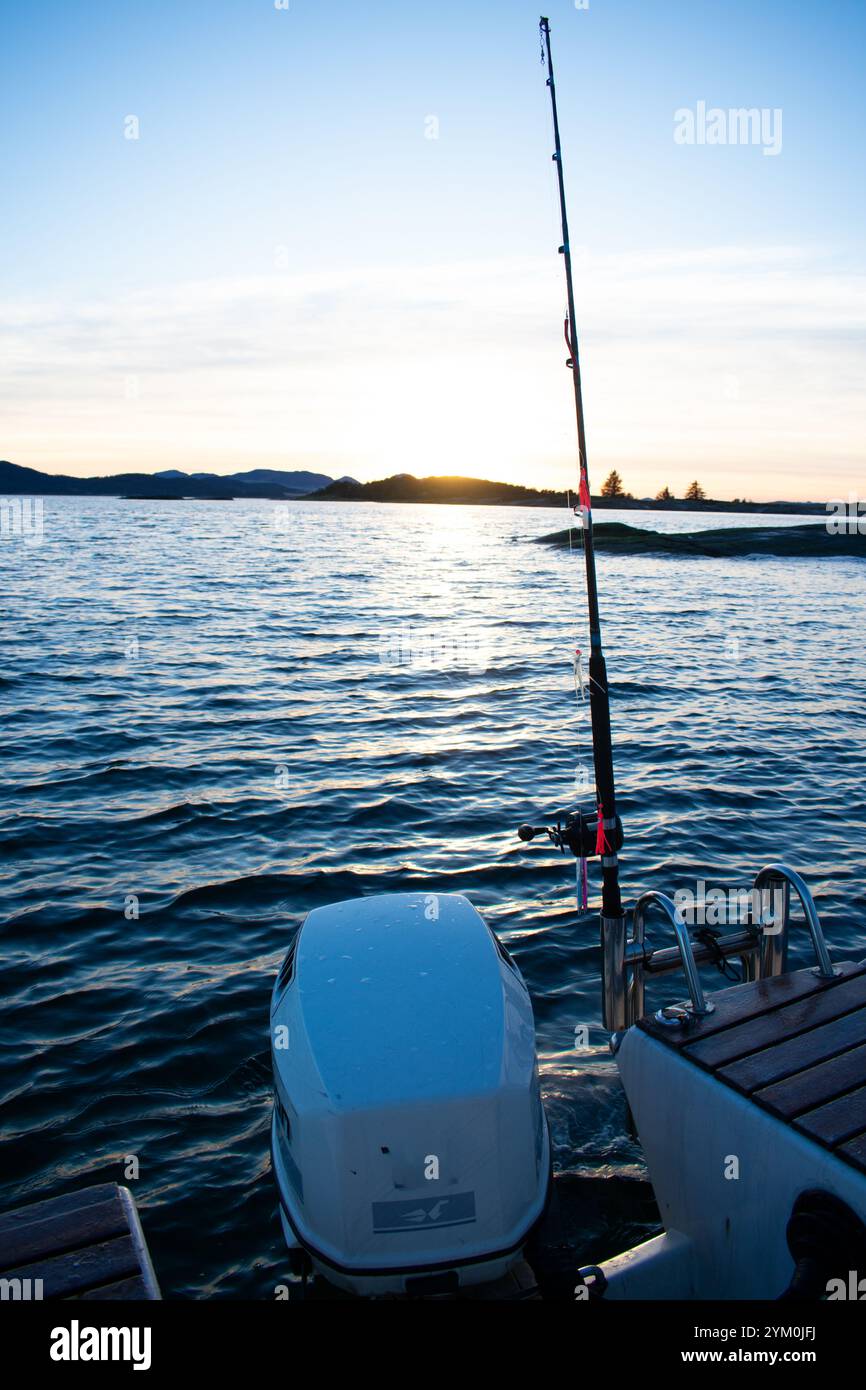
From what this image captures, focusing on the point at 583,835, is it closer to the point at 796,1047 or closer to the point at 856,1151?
the point at 796,1047

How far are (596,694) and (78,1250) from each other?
481 centimetres

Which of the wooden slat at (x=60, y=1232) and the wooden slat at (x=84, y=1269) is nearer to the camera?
the wooden slat at (x=84, y=1269)

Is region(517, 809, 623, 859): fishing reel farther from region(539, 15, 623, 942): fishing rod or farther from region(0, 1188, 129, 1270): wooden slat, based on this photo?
region(0, 1188, 129, 1270): wooden slat

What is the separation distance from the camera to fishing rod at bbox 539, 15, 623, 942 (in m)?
6.62

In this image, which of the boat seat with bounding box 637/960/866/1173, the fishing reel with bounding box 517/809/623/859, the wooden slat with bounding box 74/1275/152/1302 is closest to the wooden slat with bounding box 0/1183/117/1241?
the wooden slat with bounding box 74/1275/152/1302

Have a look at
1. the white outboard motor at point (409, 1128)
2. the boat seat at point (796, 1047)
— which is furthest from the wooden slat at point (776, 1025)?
the white outboard motor at point (409, 1128)

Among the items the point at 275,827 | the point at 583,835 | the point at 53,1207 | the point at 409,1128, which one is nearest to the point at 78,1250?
the point at 53,1207

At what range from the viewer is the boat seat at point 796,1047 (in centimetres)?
464

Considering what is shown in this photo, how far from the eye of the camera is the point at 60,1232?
4.12m

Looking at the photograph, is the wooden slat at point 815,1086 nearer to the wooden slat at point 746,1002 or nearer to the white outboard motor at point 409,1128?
the wooden slat at point 746,1002

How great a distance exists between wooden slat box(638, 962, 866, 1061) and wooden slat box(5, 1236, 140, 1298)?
310 centimetres
